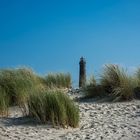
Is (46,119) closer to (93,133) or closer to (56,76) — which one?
(93,133)

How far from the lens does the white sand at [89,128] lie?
790 centimetres

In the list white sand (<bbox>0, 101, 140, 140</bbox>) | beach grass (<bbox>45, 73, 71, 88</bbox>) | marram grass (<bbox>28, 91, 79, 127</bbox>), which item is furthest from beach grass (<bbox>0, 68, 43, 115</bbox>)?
beach grass (<bbox>45, 73, 71, 88</bbox>)

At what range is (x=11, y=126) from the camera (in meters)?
8.66

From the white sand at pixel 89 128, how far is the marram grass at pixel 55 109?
0.19m

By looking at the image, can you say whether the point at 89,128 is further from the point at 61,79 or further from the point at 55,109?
the point at 61,79

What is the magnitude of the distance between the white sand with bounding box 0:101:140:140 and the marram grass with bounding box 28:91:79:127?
19cm

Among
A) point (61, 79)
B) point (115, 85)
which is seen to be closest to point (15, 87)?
point (115, 85)

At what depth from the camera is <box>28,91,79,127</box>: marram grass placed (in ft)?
28.7

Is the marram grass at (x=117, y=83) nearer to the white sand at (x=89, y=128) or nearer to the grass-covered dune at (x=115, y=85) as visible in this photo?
the grass-covered dune at (x=115, y=85)

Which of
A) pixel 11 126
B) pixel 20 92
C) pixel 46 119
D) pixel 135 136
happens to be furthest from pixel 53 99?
pixel 20 92

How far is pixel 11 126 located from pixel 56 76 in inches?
323

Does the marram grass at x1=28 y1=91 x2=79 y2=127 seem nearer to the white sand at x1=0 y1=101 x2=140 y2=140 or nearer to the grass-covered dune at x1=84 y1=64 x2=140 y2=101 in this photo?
the white sand at x1=0 y1=101 x2=140 y2=140

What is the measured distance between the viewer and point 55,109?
29.1ft

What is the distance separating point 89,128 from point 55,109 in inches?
32.1
